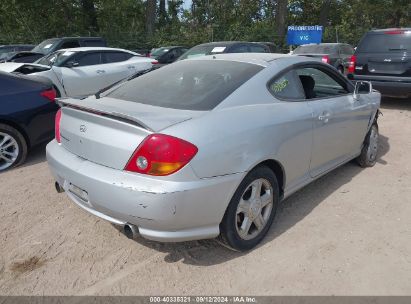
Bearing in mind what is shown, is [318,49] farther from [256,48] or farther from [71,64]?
[71,64]

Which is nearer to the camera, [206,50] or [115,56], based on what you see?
[115,56]

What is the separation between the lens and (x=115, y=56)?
32.2 ft

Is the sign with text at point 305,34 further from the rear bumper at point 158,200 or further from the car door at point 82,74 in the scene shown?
the rear bumper at point 158,200

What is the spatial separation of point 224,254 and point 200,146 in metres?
1.01

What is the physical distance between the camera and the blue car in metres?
4.97

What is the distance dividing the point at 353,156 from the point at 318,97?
1158 millimetres

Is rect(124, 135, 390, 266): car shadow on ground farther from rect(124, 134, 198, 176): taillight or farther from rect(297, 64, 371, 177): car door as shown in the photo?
rect(124, 134, 198, 176): taillight

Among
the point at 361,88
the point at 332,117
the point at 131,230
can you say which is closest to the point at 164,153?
the point at 131,230

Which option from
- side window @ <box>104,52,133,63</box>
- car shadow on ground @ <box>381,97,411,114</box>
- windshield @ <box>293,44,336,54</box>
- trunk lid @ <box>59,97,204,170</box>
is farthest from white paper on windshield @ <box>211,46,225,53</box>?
trunk lid @ <box>59,97,204,170</box>

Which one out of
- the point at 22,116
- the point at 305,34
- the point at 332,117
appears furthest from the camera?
the point at 305,34

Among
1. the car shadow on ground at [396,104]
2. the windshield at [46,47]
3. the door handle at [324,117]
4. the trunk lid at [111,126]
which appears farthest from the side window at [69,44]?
the door handle at [324,117]

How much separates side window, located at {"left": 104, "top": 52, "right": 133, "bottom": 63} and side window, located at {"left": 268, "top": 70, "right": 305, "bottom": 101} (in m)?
6.99

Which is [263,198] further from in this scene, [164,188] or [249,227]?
[164,188]

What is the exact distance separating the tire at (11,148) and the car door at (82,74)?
→ 11.4ft
